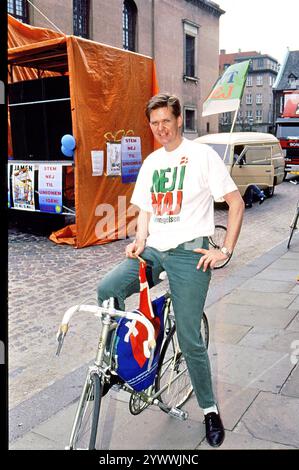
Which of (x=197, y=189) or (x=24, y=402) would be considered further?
(x=24, y=402)

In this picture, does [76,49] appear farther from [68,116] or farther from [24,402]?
[24,402]

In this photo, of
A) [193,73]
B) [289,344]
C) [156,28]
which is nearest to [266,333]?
[289,344]

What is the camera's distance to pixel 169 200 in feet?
9.41

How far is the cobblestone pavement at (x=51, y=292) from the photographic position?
164 inches

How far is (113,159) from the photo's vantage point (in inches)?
381

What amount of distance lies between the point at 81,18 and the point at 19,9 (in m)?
3.59

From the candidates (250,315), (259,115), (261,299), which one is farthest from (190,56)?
(259,115)

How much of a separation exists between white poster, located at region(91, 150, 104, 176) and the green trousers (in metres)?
6.49

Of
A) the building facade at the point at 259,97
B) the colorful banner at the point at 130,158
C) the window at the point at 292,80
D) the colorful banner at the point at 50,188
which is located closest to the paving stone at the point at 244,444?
the colorful banner at the point at 50,188

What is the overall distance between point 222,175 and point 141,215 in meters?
0.64

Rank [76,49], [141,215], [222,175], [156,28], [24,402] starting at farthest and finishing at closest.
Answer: [156,28]
[76,49]
[24,402]
[141,215]
[222,175]

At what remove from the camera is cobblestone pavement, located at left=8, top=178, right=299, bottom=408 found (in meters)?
4.16

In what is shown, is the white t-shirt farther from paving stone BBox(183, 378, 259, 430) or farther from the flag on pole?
the flag on pole

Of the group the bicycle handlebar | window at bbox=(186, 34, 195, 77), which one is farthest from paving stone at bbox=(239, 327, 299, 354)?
window at bbox=(186, 34, 195, 77)
